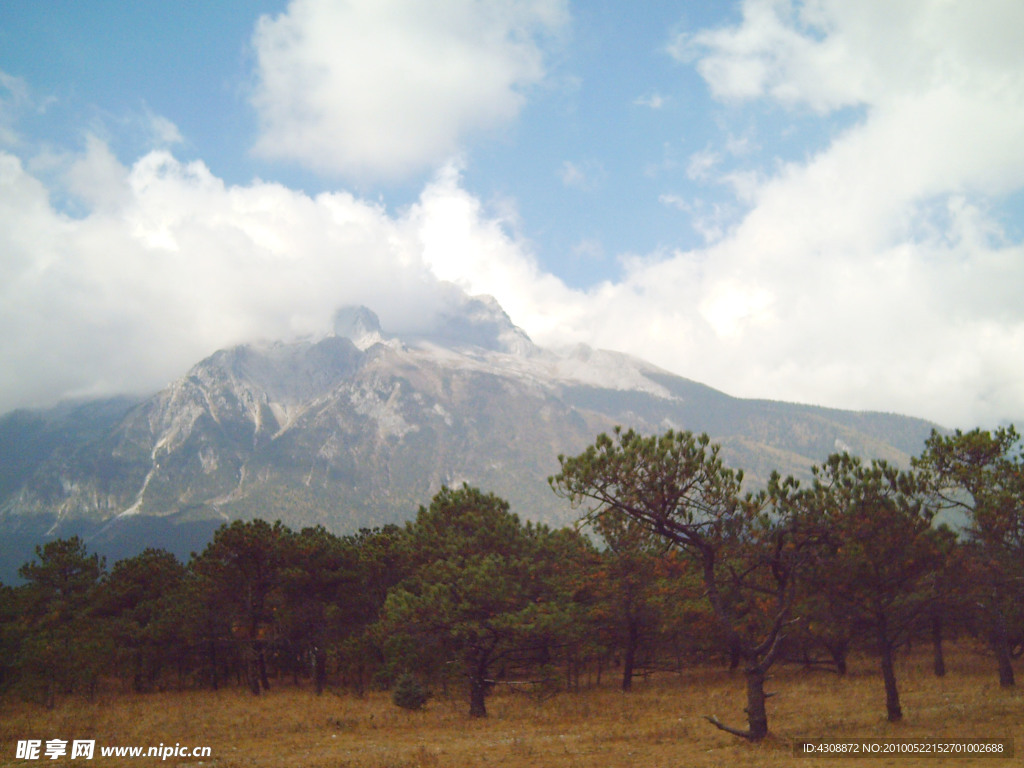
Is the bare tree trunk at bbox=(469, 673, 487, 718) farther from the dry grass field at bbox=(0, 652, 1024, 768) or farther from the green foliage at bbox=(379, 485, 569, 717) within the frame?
the dry grass field at bbox=(0, 652, 1024, 768)

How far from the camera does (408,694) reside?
32031 mm

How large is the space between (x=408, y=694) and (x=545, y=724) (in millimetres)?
8607

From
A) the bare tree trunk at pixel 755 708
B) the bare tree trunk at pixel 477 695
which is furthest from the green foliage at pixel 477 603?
the bare tree trunk at pixel 755 708

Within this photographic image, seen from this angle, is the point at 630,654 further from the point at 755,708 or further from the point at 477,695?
the point at 755,708

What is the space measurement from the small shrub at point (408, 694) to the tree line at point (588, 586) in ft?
0.84

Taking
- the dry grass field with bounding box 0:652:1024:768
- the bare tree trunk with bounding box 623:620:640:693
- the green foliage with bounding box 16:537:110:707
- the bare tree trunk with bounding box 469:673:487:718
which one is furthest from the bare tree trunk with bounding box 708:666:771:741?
the green foliage with bounding box 16:537:110:707

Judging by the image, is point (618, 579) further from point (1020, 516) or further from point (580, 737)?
point (1020, 516)

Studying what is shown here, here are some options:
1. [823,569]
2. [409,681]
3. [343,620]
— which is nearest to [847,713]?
[823,569]

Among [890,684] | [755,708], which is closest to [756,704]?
[755,708]

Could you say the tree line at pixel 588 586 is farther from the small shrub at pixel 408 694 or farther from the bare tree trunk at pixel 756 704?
the small shrub at pixel 408 694

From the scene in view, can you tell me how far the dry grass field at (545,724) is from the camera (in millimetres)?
18953

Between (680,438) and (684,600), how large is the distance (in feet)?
83.9

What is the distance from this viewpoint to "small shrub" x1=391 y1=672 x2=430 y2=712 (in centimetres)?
3203

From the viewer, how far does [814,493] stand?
1989 cm
